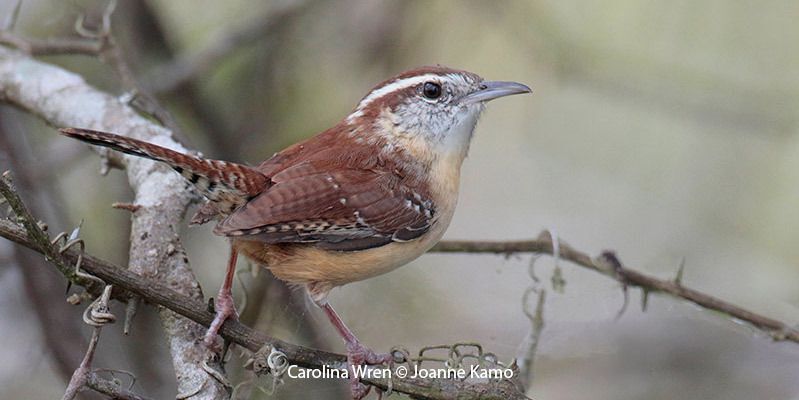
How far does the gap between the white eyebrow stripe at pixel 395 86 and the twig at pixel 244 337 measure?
46.1 inches

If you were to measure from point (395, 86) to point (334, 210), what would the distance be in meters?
0.70

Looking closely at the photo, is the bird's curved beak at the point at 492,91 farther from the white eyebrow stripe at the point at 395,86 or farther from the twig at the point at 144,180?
the twig at the point at 144,180

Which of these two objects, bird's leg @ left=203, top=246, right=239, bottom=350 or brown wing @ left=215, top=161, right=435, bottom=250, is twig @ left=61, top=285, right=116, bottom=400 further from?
brown wing @ left=215, top=161, right=435, bottom=250

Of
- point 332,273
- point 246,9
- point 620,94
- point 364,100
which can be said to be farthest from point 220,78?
point 332,273

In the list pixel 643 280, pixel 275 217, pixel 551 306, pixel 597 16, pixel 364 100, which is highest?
pixel 597 16

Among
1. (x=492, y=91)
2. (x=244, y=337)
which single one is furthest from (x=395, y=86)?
(x=244, y=337)

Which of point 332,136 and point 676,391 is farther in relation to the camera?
point 676,391

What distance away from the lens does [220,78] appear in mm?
5012

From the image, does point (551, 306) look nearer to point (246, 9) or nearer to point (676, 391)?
point (676, 391)

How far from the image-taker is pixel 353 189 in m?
2.82

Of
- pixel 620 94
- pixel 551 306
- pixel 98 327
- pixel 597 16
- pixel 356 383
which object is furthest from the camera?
pixel 597 16

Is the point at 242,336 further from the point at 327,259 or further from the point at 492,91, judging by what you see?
the point at 492,91

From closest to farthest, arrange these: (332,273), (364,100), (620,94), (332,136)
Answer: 1. (332,273)
2. (332,136)
3. (364,100)
4. (620,94)

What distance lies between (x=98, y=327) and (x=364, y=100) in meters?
1.49
